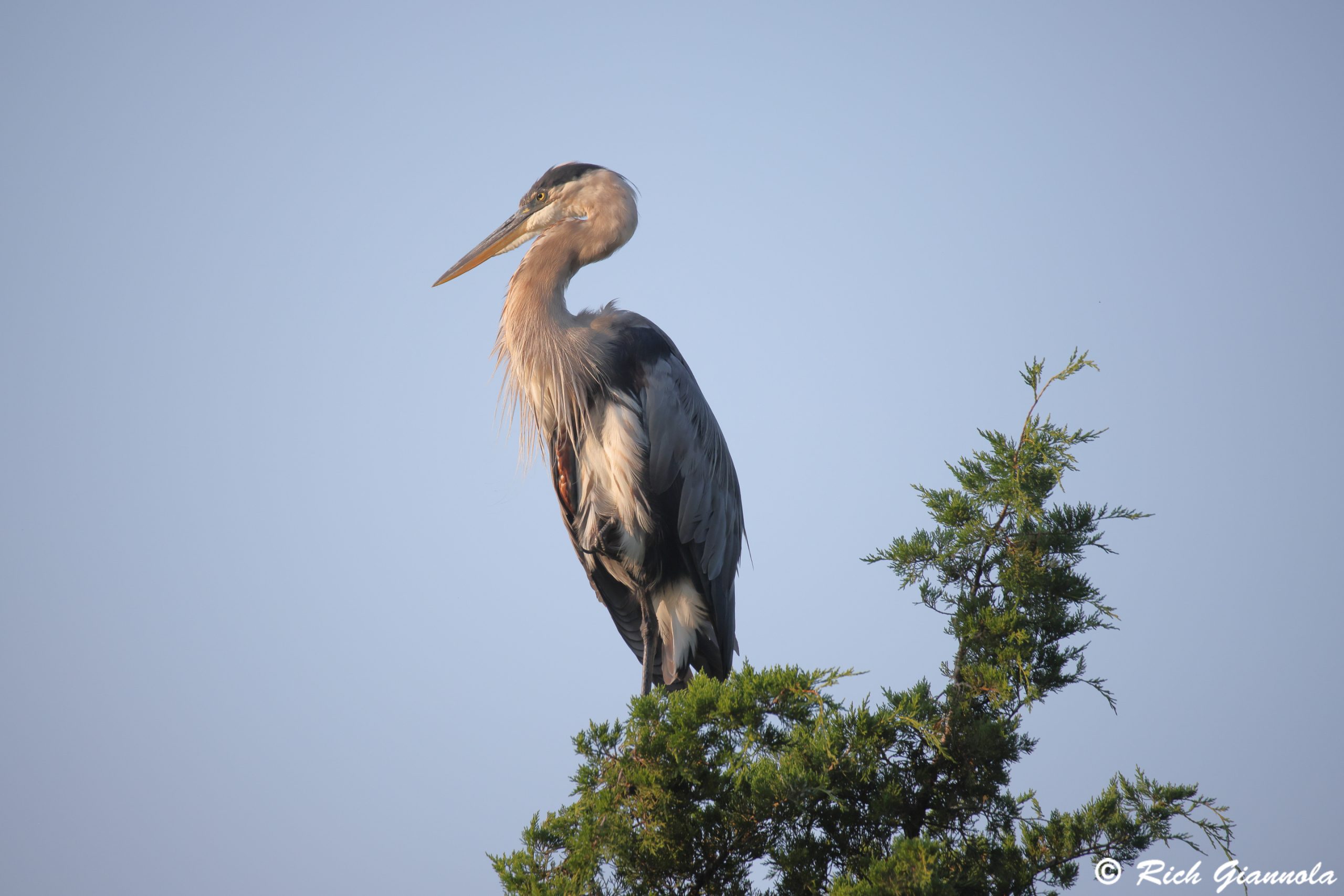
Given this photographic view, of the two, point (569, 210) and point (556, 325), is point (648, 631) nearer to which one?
point (556, 325)

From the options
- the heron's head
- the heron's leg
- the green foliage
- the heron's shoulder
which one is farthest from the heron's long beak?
the green foliage

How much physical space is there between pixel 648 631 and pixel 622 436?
45.2 inches

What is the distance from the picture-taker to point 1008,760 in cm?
330

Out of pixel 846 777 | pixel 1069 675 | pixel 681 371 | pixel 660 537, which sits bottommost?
pixel 846 777

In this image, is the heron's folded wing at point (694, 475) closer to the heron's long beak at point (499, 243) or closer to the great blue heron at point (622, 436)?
the great blue heron at point (622, 436)

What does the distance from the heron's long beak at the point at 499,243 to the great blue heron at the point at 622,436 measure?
0.13 m

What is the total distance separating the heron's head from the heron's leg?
2019mm

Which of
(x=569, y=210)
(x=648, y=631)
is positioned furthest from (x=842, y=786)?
(x=569, y=210)

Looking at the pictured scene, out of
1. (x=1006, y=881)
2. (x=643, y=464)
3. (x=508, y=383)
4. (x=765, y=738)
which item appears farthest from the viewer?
(x=508, y=383)

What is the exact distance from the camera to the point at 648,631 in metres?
5.73

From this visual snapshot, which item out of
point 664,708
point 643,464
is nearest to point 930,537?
point 664,708

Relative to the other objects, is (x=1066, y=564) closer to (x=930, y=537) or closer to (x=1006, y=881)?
(x=930, y=537)

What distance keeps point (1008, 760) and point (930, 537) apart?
0.78m

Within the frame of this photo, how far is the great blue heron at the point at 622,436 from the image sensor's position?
552 cm
